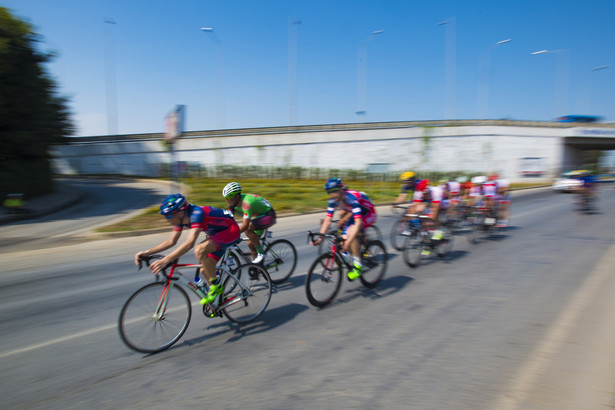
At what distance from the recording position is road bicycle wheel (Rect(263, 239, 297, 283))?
6.73 meters

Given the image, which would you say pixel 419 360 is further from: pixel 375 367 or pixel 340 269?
pixel 340 269

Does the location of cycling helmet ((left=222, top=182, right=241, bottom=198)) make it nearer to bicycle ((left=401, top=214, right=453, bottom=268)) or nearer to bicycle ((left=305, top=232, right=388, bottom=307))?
bicycle ((left=305, top=232, right=388, bottom=307))

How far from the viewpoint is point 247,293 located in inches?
197

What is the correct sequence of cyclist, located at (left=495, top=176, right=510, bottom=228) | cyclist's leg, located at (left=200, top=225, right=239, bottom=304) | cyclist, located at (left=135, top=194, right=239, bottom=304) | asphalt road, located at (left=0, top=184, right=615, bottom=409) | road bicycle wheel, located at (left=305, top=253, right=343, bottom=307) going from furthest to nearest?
cyclist, located at (left=495, top=176, right=510, bottom=228), road bicycle wheel, located at (left=305, top=253, right=343, bottom=307), cyclist's leg, located at (left=200, top=225, right=239, bottom=304), cyclist, located at (left=135, top=194, right=239, bottom=304), asphalt road, located at (left=0, top=184, right=615, bottom=409)

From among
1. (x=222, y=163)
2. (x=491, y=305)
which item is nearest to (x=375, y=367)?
(x=491, y=305)

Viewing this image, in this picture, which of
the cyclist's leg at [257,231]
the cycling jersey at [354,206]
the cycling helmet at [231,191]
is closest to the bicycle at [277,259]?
the cyclist's leg at [257,231]

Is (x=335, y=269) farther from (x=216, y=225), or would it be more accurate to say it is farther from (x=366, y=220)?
(x=216, y=225)

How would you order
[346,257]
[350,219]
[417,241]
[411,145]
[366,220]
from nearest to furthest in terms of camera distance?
[346,257] → [350,219] → [366,220] → [417,241] → [411,145]

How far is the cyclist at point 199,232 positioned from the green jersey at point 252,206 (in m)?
1.14

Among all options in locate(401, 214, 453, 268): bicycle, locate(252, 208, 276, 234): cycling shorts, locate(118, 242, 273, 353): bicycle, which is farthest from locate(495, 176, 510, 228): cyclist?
locate(118, 242, 273, 353): bicycle

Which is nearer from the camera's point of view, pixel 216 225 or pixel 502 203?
pixel 216 225

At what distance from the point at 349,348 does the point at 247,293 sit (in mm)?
1592

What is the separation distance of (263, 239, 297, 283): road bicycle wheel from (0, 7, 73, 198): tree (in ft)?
50.4

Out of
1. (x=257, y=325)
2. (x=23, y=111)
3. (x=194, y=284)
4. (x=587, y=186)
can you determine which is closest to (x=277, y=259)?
(x=257, y=325)
